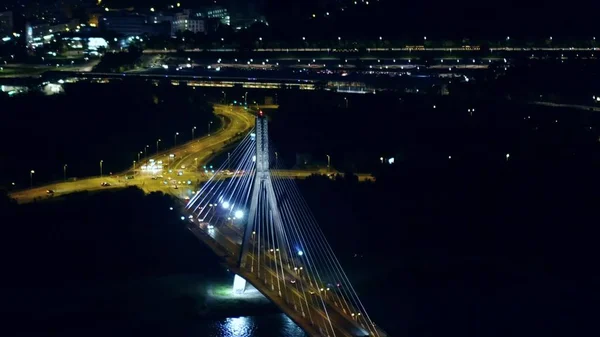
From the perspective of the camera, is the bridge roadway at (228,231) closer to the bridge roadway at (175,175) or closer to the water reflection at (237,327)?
the bridge roadway at (175,175)

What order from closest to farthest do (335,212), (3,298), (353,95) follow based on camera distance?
(3,298), (335,212), (353,95)

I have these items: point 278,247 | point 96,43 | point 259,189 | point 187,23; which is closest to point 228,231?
point 278,247

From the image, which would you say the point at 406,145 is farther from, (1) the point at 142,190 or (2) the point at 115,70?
(2) the point at 115,70

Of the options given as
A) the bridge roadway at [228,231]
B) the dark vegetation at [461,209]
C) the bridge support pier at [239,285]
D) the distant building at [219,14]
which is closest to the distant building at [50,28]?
the distant building at [219,14]

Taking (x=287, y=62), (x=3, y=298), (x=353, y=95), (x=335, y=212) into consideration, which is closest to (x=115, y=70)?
(x=287, y=62)

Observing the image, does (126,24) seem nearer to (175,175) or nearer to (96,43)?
(96,43)

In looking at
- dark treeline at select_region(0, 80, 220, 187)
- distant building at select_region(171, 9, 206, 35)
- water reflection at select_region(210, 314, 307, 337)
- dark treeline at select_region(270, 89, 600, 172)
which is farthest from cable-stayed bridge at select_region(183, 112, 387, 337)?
distant building at select_region(171, 9, 206, 35)

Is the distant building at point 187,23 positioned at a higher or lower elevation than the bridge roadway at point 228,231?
higher

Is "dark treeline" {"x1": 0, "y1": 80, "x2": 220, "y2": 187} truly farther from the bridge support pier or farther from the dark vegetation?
the bridge support pier
